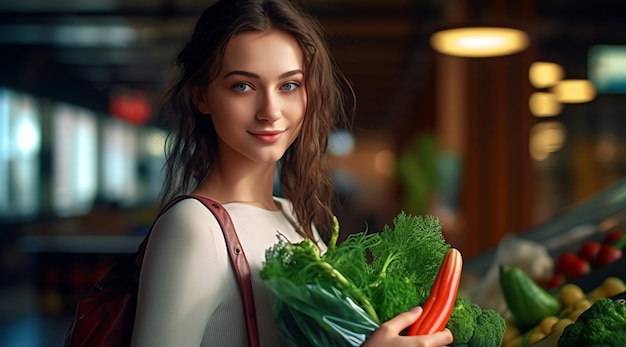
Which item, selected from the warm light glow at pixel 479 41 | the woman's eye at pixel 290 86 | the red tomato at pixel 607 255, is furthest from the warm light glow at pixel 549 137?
the woman's eye at pixel 290 86

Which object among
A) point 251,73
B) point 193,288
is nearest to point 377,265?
point 193,288

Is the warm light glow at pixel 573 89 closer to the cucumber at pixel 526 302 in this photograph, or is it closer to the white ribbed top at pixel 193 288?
the cucumber at pixel 526 302

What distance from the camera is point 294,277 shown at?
112 cm

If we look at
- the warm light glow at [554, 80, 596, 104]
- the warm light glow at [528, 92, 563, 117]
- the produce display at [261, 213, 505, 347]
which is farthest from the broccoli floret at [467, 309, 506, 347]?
the warm light glow at [528, 92, 563, 117]

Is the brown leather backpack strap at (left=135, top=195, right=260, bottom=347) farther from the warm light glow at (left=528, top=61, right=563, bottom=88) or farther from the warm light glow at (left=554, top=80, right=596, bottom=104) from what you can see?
the warm light glow at (left=554, top=80, right=596, bottom=104)

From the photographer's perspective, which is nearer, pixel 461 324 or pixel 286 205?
pixel 461 324

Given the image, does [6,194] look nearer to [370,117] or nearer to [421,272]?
[421,272]

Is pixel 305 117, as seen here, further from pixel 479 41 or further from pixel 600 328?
pixel 479 41

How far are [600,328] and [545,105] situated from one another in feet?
36.7

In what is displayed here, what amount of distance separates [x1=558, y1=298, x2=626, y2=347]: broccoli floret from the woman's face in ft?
2.08

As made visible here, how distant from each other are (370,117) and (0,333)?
69.3 ft

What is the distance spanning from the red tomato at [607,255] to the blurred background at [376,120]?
3080 mm

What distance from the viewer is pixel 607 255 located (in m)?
2.47

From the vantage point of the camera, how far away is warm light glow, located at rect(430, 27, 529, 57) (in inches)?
213
